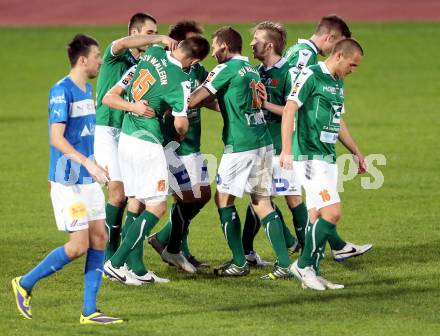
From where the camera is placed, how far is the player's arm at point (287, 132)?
9180 millimetres

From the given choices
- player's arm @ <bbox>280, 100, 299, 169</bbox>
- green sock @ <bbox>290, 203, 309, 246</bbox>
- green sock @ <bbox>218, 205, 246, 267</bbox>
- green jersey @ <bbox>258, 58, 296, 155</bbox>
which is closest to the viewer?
player's arm @ <bbox>280, 100, 299, 169</bbox>

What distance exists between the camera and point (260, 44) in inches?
412

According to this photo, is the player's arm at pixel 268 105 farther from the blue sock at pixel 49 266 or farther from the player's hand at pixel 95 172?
the blue sock at pixel 49 266

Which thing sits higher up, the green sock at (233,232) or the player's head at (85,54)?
the player's head at (85,54)

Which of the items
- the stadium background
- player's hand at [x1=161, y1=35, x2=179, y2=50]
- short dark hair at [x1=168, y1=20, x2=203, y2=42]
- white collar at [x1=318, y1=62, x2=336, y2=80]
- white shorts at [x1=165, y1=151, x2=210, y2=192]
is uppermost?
short dark hair at [x1=168, y1=20, x2=203, y2=42]

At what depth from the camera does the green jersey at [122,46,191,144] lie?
384 inches

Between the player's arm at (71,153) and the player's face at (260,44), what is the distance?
2.78 metres

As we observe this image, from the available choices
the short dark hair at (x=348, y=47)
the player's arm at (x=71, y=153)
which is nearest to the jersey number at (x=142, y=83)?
the short dark hair at (x=348, y=47)

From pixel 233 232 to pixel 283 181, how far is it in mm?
833

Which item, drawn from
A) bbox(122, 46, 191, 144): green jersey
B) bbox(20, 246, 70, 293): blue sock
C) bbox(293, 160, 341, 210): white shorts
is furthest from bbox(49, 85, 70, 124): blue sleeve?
bbox(293, 160, 341, 210): white shorts

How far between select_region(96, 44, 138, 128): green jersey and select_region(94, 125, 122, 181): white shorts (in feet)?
0.23

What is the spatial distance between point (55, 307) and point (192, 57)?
2.47 meters

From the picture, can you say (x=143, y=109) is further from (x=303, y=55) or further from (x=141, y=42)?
(x=303, y=55)

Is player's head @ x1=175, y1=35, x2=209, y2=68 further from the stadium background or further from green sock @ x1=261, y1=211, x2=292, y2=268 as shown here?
the stadium background
